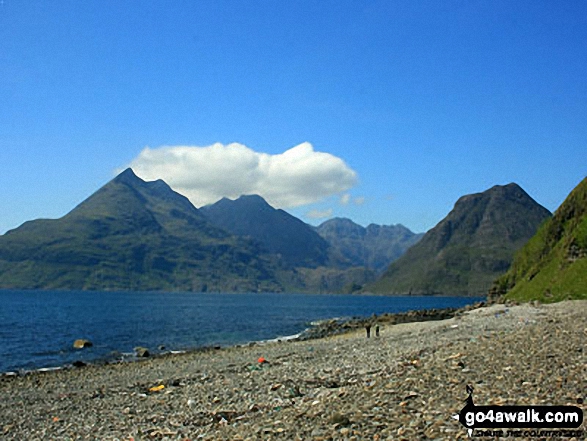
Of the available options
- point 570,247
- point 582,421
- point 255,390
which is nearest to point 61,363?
point 255,390

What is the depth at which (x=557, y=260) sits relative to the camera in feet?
256

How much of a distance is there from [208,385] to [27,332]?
260ft

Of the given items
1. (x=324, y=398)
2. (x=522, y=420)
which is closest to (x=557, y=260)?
(x=324, y=398)

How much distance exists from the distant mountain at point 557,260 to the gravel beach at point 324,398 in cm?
3728

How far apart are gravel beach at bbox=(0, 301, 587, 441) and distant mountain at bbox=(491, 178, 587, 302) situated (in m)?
37.3

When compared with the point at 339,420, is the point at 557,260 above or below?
above

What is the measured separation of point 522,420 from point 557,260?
245 ft

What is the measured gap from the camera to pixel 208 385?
30.0m

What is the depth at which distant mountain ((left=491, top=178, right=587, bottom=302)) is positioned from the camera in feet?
222

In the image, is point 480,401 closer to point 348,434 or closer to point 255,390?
point 348,434

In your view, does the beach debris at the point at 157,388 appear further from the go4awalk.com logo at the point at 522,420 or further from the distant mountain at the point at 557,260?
the distant mountain at the point at 557,260

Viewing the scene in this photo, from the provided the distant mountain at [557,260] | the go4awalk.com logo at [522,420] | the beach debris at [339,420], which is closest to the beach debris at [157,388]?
the beach debris at [339,420]

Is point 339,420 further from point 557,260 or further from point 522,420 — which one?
point 557,260

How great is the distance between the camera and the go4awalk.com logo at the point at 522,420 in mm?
11766
